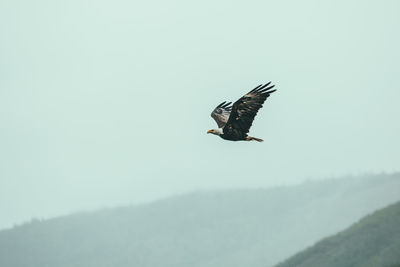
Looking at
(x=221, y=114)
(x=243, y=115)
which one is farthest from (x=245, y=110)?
(x=221, y=114)

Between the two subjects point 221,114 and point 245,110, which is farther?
point 221,114

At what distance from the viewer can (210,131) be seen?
41.2 metres

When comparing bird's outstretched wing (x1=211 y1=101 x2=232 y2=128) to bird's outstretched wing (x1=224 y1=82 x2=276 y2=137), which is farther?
bird's outstretched wing (x1=211 y1=101 x2=232 y2=128)

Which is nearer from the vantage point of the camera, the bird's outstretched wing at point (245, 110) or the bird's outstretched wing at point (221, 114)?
the bird's outstretched wing at point (245, 110)

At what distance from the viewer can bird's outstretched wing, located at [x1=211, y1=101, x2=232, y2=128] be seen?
44.8 meters

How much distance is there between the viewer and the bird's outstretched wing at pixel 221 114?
4484cm

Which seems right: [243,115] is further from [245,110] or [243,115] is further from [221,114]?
[221,114]

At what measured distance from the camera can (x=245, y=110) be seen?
38938 mm

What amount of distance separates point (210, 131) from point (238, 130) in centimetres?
197

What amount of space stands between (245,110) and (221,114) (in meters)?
7.28

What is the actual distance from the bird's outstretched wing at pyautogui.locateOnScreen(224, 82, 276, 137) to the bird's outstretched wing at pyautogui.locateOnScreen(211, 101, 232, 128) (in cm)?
435

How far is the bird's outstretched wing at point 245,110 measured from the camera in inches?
1502

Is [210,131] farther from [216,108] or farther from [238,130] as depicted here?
[216,108]

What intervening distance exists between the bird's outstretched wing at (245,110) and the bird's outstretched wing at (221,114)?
435 cm
